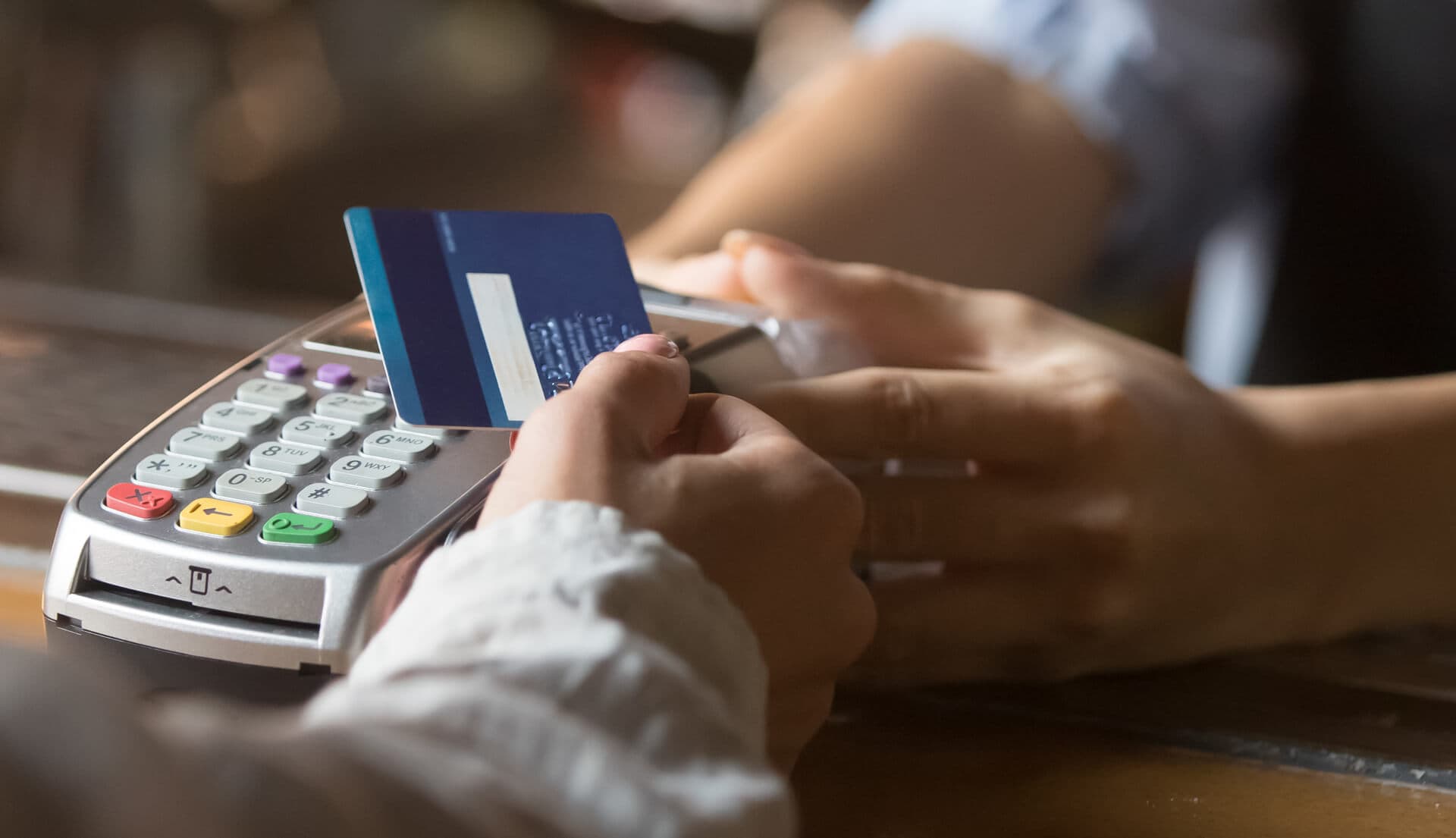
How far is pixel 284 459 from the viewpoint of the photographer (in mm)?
255

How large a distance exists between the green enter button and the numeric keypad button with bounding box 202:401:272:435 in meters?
0.04

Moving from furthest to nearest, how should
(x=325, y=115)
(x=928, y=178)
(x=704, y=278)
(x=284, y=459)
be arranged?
1. (x=325, y=115)
2. (x=928, y=178)
3. (x=704, y=278)
4. (x=284, y=459)

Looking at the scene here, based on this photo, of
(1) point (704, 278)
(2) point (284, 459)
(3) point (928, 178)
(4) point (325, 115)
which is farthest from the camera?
(4) point (325, 115)

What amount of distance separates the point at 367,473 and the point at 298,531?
24 mm

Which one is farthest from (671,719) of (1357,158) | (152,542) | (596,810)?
(1357,158)

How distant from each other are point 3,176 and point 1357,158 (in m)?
1.26

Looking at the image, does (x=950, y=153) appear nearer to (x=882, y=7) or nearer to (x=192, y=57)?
(x=882, y=7)

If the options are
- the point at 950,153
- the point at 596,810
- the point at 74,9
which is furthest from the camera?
the point at 74,9

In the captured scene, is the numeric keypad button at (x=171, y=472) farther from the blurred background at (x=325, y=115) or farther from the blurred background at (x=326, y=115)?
the blurred background at (x=325, y=115)

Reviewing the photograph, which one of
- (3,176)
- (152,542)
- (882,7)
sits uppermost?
(882,7)

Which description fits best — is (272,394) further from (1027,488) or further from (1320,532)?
(1320,532)

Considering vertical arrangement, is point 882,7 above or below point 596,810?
above

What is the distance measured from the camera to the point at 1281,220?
27.7 inches

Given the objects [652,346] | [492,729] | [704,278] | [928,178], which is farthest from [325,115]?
[492,729]
